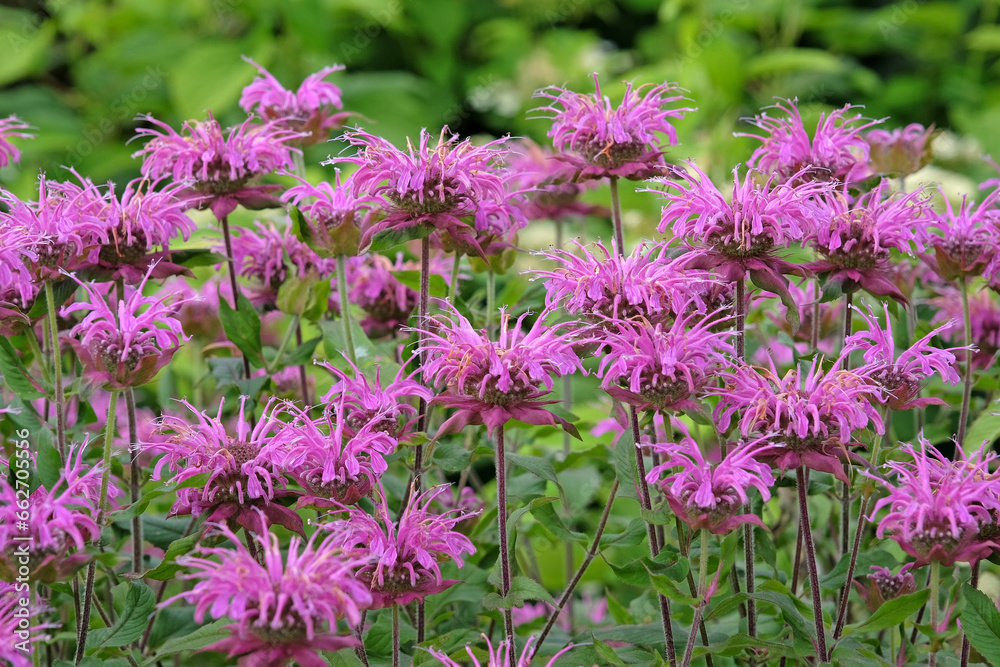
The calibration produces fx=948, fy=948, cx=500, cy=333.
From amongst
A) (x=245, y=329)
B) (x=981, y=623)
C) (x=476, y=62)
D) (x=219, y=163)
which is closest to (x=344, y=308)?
(x=245, y=329)

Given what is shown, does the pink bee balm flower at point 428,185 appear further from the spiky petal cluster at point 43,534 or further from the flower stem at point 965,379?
the flower stem at point 965,379

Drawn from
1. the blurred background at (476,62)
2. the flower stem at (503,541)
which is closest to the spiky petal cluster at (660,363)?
the flower stem at (503,541)

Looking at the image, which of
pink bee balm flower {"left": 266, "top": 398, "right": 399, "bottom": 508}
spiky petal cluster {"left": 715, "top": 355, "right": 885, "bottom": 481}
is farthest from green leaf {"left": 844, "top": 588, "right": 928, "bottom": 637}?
pink bee balm flower {"left": 266, "top": 398, "right": 399, "bottom": 508}

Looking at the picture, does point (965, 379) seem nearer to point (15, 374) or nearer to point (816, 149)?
point (816, 149)

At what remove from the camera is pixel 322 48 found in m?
3.51

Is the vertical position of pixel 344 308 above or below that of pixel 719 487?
above

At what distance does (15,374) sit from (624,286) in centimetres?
70

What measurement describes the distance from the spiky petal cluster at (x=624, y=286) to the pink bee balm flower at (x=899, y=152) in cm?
51

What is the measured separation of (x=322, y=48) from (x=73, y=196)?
97.2 inches

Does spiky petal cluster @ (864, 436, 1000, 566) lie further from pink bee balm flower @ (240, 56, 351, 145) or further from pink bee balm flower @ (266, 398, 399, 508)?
pink bee balm flower @ (240, 56, 351, 145)

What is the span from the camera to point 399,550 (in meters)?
0.97

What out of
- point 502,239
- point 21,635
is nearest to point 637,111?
point 502,239

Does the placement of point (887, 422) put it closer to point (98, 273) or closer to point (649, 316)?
point (649, 316)

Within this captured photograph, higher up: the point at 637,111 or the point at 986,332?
the point at 637,111
